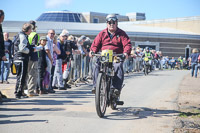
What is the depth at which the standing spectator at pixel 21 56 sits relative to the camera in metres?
9.21

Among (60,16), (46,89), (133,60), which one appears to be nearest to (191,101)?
(46,89)

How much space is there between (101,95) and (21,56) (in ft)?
10.7

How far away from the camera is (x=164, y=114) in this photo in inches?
297

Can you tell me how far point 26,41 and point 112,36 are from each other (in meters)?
2.70

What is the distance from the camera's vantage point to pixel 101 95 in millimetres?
6945

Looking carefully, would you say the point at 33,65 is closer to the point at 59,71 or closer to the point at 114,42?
the point at 59,71

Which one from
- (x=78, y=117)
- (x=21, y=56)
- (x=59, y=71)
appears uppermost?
(x=21, y=56)

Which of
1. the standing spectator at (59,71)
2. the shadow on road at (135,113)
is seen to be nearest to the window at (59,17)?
the standing spectator at (59,71)

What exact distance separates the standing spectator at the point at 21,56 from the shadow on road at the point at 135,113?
290 centimetres

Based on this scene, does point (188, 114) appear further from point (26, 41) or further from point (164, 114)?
point (26, 41)

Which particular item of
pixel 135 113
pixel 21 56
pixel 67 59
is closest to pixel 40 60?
pixel 21 56

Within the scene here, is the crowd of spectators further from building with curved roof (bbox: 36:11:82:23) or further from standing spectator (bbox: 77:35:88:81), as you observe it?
building with curved roof (bbox: 36:11:82:23)

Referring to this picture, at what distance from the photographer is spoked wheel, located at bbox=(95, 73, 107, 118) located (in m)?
6.41

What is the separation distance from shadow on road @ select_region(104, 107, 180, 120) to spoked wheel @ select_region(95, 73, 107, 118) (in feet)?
0.75
